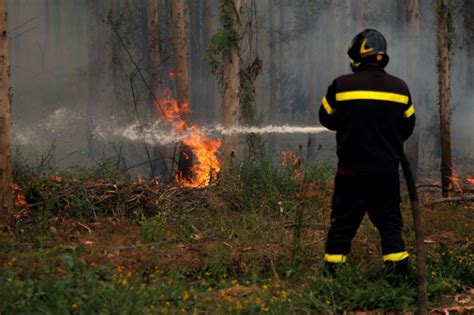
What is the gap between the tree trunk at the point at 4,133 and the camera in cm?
911

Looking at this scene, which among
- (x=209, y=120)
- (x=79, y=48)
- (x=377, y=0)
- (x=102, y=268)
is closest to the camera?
(x=102, y=268)

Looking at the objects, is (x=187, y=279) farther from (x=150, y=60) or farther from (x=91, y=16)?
(x=91, y=16)

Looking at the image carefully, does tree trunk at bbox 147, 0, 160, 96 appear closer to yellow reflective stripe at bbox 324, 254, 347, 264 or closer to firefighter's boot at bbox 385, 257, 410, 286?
yellow reflective stripe at bbox 324, 254, 347, 264

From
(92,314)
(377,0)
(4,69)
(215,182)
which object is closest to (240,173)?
(215,182)

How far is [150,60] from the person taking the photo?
894 inches

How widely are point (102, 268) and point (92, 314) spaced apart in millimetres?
1132

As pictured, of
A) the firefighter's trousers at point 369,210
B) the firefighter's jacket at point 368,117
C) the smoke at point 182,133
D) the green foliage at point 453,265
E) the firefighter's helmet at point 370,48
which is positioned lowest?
the green foliage at point 453,265

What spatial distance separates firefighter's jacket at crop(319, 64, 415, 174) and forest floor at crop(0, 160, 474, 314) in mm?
1031

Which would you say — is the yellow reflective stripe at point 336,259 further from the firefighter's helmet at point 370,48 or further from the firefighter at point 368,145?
the firefighter's helmet at point 370,48

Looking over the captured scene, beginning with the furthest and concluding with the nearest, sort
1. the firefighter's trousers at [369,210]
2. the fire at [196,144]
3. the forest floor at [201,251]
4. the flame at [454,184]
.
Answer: the fire at [196,144] < the flame at [454,184] < the firefighter's trousers at [369,210] < the forest floor at [201,251]

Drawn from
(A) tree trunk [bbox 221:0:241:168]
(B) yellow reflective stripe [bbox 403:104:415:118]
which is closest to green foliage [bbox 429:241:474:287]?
(B) yellow reflective stripe [bbox 403:104:415:118]

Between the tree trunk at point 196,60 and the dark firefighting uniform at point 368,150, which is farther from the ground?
the tree trunk at point 196,60

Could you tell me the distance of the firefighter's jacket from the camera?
6.25m

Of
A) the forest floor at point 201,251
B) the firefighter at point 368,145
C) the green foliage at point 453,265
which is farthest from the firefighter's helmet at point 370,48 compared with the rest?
the green foliage at point 453,265
